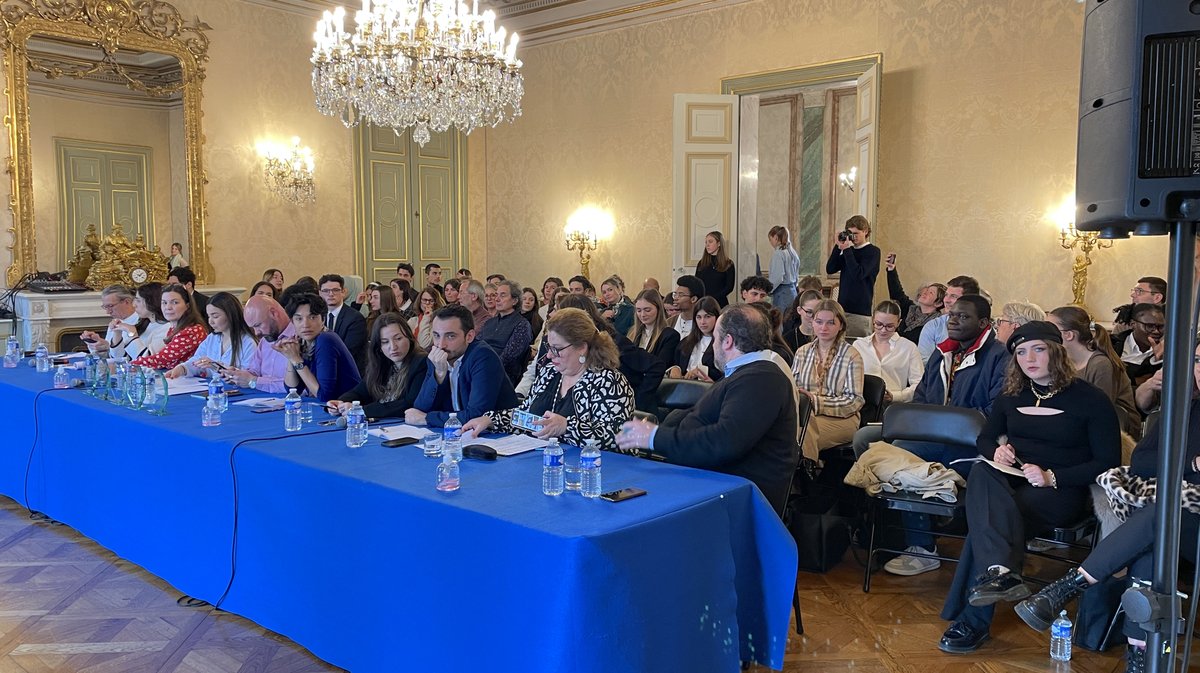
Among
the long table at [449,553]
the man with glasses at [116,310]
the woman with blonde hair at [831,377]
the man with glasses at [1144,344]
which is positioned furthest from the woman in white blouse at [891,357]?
the man with glasses at [116,310]

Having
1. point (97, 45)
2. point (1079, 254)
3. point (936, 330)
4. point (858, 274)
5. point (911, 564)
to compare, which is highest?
point (97, 45)

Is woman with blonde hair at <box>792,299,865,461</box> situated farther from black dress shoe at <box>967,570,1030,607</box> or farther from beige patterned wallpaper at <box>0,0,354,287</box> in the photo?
beige patterned wallpaper at <box>0,0,354,287</box>

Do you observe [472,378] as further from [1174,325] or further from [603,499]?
[1174,325]

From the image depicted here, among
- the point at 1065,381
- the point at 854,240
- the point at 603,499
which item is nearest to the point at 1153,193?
the point at 603,499

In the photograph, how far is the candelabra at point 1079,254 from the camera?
301 inches

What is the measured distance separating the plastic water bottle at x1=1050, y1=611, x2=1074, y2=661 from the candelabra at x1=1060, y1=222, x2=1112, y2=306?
17.1ft

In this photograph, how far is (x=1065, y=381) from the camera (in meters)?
3.64

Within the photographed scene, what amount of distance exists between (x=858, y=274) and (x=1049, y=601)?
17.2 ft

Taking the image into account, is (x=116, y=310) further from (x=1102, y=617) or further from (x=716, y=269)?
(x=1102, y=617)

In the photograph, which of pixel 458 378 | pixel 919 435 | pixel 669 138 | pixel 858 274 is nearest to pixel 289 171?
pixel 669 138

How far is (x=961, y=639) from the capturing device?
331 cm

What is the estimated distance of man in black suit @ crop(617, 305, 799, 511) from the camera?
3.10 m

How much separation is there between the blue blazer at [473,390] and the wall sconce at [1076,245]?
5.78 metres

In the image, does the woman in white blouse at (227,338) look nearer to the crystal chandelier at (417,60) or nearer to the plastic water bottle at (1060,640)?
the crystal chandelier at (417,60)
